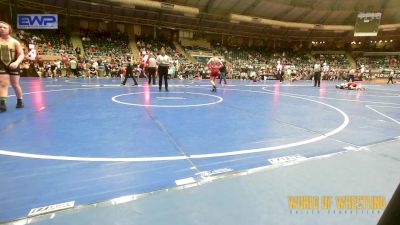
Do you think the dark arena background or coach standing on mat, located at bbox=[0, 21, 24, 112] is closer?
the dark arena background

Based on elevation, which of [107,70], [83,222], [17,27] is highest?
[17,27]

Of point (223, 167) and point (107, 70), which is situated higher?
point (107, 70)

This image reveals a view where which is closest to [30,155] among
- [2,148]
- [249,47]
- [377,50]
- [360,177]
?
[2,148]

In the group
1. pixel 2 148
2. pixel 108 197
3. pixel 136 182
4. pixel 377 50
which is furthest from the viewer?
pixel 377 50

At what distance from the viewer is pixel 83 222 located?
196 cm

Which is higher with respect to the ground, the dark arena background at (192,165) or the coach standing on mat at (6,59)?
the coach standing on mat at (6,59)

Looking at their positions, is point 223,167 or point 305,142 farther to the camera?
point 305,142

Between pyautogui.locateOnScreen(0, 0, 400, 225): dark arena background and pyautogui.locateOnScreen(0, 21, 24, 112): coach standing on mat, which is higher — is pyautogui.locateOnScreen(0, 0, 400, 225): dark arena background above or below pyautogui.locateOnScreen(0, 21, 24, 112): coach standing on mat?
below

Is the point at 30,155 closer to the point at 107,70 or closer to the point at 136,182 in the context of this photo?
the point at 136,182

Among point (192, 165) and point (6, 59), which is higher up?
point (6, 59)

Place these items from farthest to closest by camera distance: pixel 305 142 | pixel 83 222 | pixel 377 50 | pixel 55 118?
pixel 377 50, pixel 55 118, pixel 305 142, pixel 83 222

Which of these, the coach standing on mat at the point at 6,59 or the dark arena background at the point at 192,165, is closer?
the dark arena background at the point at 192,165

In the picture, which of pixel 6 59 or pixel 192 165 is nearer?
pixel 192 165

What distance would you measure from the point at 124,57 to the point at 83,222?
90.6 feet
